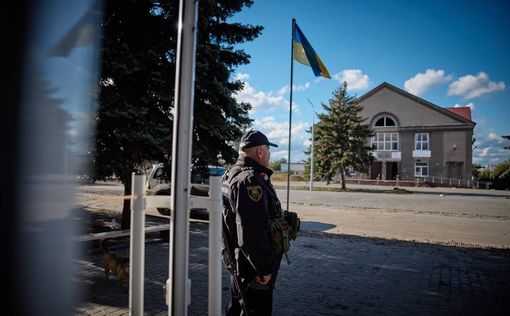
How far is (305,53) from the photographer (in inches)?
284

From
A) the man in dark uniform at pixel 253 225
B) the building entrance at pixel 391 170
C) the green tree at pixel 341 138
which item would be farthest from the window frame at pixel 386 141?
the man in dark uniform at pixel 253 225

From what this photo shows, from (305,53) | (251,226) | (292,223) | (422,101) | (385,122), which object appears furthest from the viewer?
Answer: (385,122)

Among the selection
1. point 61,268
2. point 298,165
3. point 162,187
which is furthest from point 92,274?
point 298,165

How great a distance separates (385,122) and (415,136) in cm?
440

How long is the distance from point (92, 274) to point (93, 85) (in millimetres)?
3254

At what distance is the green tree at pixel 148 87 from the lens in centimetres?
624

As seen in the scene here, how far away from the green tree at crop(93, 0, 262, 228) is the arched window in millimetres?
42066

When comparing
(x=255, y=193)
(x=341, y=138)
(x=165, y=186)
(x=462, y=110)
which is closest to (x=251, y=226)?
(x=255, y=193)

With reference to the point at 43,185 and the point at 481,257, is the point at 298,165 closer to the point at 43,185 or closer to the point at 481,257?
the point at 481,257

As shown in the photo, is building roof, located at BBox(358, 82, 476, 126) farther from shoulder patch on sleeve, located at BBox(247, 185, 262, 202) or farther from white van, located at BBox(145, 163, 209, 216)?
shoulder patch on sleeve, located at BBox(247, 185, 262, 202)

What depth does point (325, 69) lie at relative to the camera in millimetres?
7688

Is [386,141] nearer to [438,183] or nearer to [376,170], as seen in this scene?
[376,170]

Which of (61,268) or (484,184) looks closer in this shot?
(61,268)

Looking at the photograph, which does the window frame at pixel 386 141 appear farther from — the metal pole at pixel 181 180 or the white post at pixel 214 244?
the metal pole at pixel 181 180
